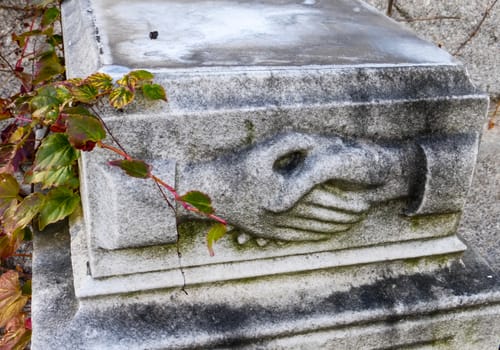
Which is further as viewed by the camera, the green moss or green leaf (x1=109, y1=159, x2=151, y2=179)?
the green moss

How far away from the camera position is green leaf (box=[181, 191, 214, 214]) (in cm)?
88

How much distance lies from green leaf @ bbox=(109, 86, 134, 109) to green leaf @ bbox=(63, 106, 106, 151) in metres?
0.04

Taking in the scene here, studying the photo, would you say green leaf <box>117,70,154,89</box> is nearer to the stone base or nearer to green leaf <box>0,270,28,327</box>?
the stone base

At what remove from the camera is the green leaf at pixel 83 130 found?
830 millimetres

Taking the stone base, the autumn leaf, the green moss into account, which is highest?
the green moss

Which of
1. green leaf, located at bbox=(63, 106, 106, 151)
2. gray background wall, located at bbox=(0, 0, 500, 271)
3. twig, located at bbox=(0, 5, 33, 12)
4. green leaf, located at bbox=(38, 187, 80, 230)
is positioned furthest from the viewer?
gray background wall, located at bbox=(0, 0, 500, 271)

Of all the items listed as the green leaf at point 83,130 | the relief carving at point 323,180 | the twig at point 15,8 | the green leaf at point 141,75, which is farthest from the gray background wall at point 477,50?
the green leaf at point 83,130

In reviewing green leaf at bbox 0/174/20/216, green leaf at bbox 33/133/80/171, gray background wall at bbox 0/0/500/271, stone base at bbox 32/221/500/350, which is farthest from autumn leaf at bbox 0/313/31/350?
gray background wall at bbox 0/0/500/271

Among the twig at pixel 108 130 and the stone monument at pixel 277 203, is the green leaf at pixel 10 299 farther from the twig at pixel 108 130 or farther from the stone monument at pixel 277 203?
the twig at pixel 108 130

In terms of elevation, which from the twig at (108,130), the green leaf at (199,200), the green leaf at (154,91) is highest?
the green leaf at (154,91)

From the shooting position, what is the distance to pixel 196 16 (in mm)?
1329

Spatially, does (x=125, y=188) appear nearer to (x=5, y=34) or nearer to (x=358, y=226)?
(x=358, y=226)

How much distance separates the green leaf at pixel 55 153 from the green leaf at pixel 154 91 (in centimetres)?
15

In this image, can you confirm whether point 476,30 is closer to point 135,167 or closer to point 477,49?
point 477,49
